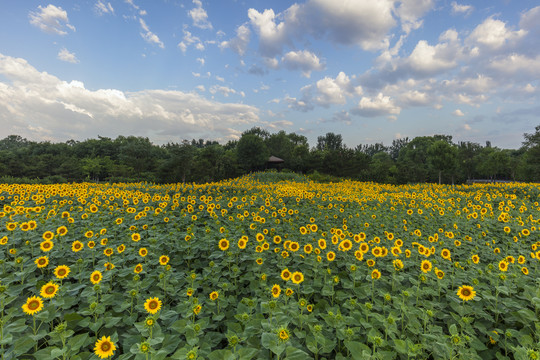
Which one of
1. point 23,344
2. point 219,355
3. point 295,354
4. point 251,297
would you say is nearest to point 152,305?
point 219,355

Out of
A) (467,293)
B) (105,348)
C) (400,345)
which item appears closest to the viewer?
(105,348)

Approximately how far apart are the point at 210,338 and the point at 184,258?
1.90 metres

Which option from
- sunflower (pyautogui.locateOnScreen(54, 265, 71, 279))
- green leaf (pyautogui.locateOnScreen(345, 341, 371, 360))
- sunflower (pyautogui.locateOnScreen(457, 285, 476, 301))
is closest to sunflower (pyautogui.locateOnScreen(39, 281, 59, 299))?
sunflower (pyautogui.locateOnScreen(54, 265, 71, 279))

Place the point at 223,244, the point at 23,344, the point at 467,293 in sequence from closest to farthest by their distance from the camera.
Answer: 1. the point at 23,344
2. the point at 467,293
3. the point at 223,244

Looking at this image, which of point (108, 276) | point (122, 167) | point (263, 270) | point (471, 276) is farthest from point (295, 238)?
point (122, 167)

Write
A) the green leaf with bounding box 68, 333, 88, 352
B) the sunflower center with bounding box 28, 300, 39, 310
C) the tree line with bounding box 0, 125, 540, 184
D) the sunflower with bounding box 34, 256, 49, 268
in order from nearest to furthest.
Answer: the green leaf with bounding box 68, 333, 88, 352, the sunflower center with bounding box 28, 300, 39, 310, the sunflower with bounding box 34, 256, 49, 268, the tree line with bounding box 0, 125, 540, 184

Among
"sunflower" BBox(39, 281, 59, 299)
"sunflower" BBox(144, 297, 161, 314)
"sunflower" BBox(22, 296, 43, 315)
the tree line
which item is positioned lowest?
"sunflower" BBox(144, 297, 161, 314)

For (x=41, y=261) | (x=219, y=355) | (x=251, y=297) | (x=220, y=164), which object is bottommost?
(x=251, y=297)

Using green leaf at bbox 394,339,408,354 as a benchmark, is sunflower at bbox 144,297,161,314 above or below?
above

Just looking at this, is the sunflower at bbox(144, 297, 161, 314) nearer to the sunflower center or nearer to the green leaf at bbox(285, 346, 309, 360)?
the sunflower center

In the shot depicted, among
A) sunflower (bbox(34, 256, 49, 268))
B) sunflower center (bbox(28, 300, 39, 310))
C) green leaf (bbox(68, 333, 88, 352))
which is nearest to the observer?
green leaf (bbox(68, 333, 88, 352))

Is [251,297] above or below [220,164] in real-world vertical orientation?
below

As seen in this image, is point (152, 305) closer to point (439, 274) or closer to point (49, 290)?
point (49, 290)

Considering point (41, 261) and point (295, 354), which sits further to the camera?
point (41, 261)
